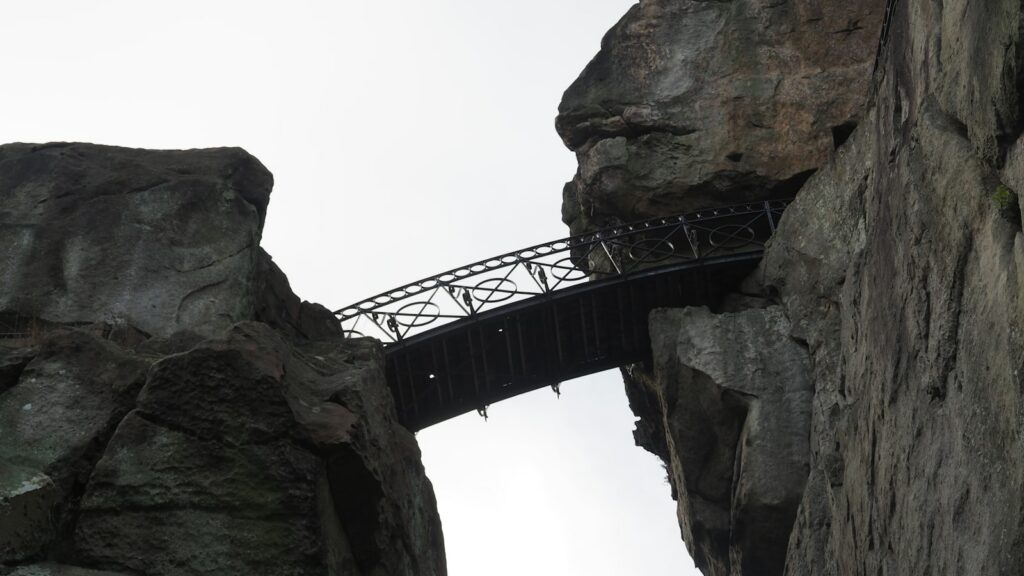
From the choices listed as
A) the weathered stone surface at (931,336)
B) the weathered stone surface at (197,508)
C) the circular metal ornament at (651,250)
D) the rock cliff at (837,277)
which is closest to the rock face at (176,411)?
the weathered stone surface at (197,508)

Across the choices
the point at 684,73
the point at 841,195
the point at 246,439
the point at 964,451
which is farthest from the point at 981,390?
the point at 684,73

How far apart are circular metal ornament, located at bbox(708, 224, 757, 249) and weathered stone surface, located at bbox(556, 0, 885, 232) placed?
3.13ft

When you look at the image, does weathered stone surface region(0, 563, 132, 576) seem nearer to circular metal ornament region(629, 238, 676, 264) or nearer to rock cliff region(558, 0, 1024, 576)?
rock cliff region(558, 0, 1024, 576)

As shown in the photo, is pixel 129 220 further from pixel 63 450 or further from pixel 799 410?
pixel 799 410

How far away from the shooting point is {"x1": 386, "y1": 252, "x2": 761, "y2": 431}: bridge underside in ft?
66.7

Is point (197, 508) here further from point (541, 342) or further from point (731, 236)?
point (731, 236)

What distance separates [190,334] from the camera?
1452cm

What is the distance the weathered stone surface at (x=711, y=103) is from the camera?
76.4 ft

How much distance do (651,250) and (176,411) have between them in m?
10.2

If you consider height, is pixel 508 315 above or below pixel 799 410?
above

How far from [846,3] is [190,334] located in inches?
587

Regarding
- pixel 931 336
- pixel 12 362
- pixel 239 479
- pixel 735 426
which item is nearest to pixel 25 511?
pixel 239 479

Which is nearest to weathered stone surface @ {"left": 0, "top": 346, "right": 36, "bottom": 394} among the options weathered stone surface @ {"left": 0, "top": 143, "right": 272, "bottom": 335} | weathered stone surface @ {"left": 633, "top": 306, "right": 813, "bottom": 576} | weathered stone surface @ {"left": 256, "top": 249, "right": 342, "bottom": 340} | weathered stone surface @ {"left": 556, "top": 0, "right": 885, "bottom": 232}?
weathered stone surface @ {"left": 0, "top": 143, "right": 272, "bottom": 335}

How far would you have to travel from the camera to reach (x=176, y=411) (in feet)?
41.6
